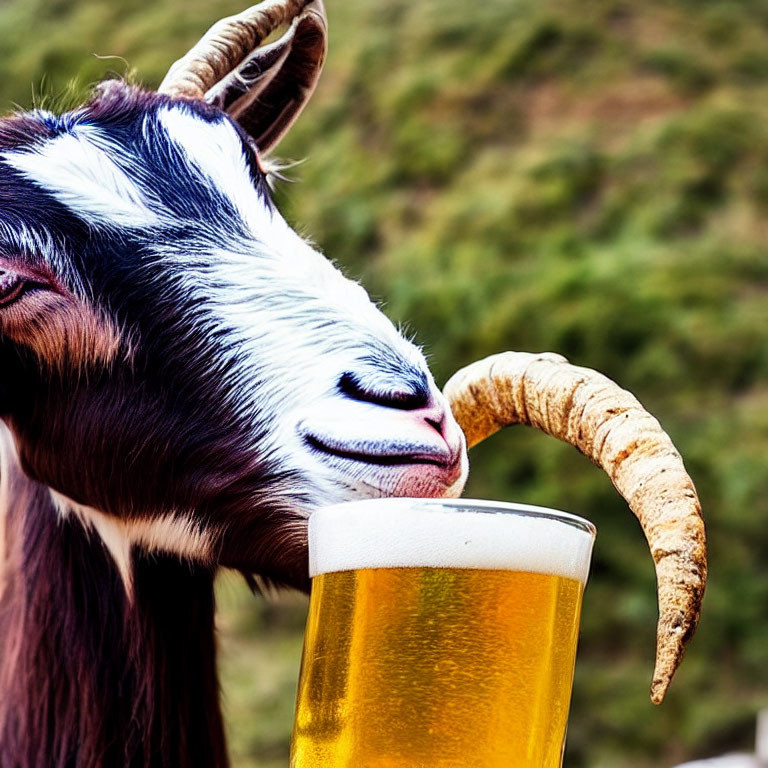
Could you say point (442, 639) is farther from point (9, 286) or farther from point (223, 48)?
point (223, 48)

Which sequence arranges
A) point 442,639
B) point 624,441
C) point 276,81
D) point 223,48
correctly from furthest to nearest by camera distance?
point 276,81 < point 223,48 < point 624,441 < point 442,639

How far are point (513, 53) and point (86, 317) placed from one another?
5.13 m

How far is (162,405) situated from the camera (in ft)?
3.76

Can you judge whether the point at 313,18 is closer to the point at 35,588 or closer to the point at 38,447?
the point at 38,447

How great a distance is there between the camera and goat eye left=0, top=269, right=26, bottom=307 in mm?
1117

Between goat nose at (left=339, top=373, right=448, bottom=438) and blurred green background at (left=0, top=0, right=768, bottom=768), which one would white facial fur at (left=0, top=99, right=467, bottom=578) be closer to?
goat nose at (left=339, top=373, right=448, bottom=438)

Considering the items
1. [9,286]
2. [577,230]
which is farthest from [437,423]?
[577,230]

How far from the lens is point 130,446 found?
1146 mm

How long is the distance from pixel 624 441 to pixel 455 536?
209mm

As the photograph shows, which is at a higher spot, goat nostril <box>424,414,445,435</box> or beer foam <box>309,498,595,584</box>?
goat nostril <box>424,414,445,435</box>

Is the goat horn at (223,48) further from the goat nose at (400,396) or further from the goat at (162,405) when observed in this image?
the goat nose at (400,396)

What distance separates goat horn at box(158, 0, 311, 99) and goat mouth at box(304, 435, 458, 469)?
0.56 meters

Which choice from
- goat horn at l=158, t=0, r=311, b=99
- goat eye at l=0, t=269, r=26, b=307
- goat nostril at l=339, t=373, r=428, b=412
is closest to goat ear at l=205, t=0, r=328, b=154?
goat horn at l=158, t=0, r=311, b=99

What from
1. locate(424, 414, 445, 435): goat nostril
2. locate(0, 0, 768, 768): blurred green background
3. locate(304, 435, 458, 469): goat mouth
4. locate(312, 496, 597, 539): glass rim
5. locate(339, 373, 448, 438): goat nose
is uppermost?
locate(0, 0, 768, 768): blurred green background
